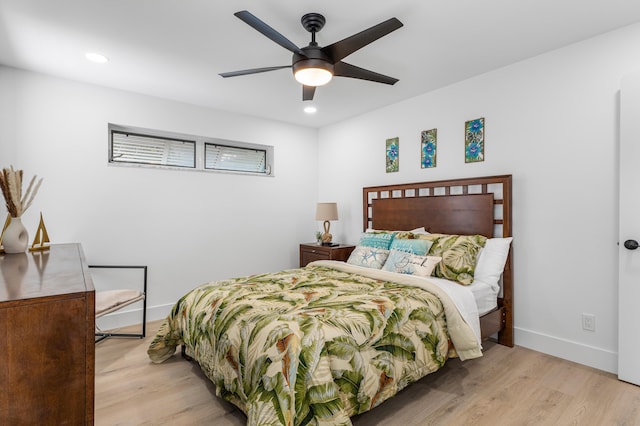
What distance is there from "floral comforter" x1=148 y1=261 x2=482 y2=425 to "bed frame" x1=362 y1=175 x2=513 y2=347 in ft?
2.63

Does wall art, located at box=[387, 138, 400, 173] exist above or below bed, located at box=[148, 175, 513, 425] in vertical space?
above

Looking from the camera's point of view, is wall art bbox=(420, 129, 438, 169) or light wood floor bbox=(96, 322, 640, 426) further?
wall art bbox=(420, 129, 438, 169)

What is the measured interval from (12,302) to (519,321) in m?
3.39

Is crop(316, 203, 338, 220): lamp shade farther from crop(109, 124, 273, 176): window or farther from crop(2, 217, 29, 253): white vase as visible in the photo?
crop(2, 217, 29, 253): white vase

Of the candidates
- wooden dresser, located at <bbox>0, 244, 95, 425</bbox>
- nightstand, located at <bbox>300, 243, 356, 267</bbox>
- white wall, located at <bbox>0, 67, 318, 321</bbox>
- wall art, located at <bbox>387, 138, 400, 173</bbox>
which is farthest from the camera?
nightstand, located at <bbox>300, 243, 356, 267</bbox>

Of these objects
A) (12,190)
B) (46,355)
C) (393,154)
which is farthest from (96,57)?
(393,154)

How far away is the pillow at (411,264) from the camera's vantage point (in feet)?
9.20

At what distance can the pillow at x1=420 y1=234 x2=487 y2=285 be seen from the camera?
274 centimetres

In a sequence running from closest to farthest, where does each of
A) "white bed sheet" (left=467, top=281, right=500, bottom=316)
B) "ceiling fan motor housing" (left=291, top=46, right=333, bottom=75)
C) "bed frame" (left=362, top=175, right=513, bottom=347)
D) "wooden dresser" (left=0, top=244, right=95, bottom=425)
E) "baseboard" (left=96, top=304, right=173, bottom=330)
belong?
"wooden dresser" (left=0, top=244, right=95, bottom=425), "ceiling fan motor housing" (left=291, top=46, right=333, bottom=75), "white bed sheet" (left=467, top=281, right=500, bottom=316), "bed frame" (left=362, top=175, right=513, bottom=347), "baseboard" (left=96, top=304, right=173, bottom=330)

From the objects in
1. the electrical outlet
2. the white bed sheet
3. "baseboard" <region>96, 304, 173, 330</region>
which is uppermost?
the white bed sheet

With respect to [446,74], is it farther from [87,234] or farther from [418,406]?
[87,234]

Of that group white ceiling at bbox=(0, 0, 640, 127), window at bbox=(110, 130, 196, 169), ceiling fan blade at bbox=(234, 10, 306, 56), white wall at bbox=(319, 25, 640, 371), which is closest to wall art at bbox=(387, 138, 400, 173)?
white wall at bbox=(319, 25, 640, 371)

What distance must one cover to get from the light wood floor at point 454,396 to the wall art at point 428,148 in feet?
6.43

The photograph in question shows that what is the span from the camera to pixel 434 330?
86.2 inches
